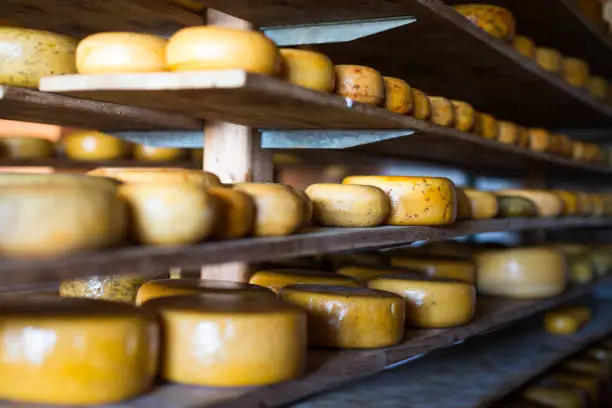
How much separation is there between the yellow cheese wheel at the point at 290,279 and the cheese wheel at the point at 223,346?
55 centimetres

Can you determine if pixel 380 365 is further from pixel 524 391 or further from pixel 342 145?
pixel 524 391

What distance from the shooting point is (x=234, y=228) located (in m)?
1.27

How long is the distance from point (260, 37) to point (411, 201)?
70 cm

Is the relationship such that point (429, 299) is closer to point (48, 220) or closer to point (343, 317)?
point (343, 317)

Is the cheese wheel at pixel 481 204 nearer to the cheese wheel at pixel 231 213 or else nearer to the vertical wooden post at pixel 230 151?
the vertical wooden post at pixel 230 151

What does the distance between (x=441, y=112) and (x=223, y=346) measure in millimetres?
1165

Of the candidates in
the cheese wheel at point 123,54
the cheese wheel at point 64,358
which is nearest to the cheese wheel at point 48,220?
the cheese wheel at point 64,358

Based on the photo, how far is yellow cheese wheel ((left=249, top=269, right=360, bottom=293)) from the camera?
186 centimetres

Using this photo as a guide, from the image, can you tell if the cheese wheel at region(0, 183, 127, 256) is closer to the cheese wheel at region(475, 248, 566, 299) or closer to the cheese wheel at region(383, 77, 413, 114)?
the cheese wheel at region(383, 77, 413, 114)

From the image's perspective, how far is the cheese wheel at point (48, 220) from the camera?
918 millimetres

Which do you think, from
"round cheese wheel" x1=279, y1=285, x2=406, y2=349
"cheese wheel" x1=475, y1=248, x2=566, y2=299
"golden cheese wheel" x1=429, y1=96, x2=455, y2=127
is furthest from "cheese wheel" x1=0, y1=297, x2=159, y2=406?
"cheese wheel" x1=475, y1=248, x2=566, y2=299

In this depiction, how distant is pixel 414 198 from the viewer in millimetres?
1865

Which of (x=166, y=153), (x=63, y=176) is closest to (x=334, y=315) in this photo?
(x=63, y=176)

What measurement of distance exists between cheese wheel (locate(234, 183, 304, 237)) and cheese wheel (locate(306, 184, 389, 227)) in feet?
0.81
